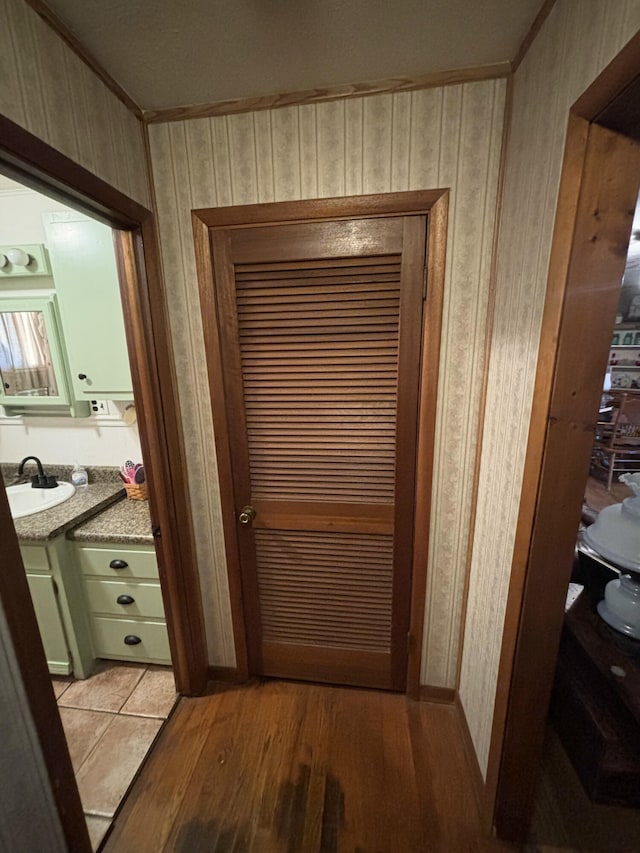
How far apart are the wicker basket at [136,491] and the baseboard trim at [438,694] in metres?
1.56

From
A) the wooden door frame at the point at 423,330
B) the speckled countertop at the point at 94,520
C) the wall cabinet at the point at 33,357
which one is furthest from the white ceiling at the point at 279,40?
the speckled countertop at the point at 94,520

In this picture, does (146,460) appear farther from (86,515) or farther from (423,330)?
(423,330)

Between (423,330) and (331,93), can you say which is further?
(423,330)

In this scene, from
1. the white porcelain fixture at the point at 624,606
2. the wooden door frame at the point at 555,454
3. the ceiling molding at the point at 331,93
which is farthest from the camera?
the white porcelain fixture at the point at 624,606

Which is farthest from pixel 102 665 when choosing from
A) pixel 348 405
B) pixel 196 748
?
pixel 348 405

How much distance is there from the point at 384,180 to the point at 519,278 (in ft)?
1.72

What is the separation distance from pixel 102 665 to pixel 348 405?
175cm

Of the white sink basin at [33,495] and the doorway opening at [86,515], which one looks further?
the white sink basin at [33,495]

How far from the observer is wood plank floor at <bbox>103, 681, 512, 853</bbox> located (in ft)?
3.62

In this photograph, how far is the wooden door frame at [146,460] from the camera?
0.79 meters

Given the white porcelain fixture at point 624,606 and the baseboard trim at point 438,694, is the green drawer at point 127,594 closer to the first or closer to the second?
the baseboard trim at point 438,694

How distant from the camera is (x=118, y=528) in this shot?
1532mm

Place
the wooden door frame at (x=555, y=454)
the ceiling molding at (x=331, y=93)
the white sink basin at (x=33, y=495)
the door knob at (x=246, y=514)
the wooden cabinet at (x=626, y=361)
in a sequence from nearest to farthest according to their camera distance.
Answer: the wooden door frame at (x=555, y=454) < the ceiling molding at (x=331, y=93) < the door knob at (x=246, y=514) < the white sink basin at (x=33, y=495) < the wooden cabinet at (x=626, y=361)

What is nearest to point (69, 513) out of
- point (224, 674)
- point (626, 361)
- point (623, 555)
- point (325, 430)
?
point (224, 674)
